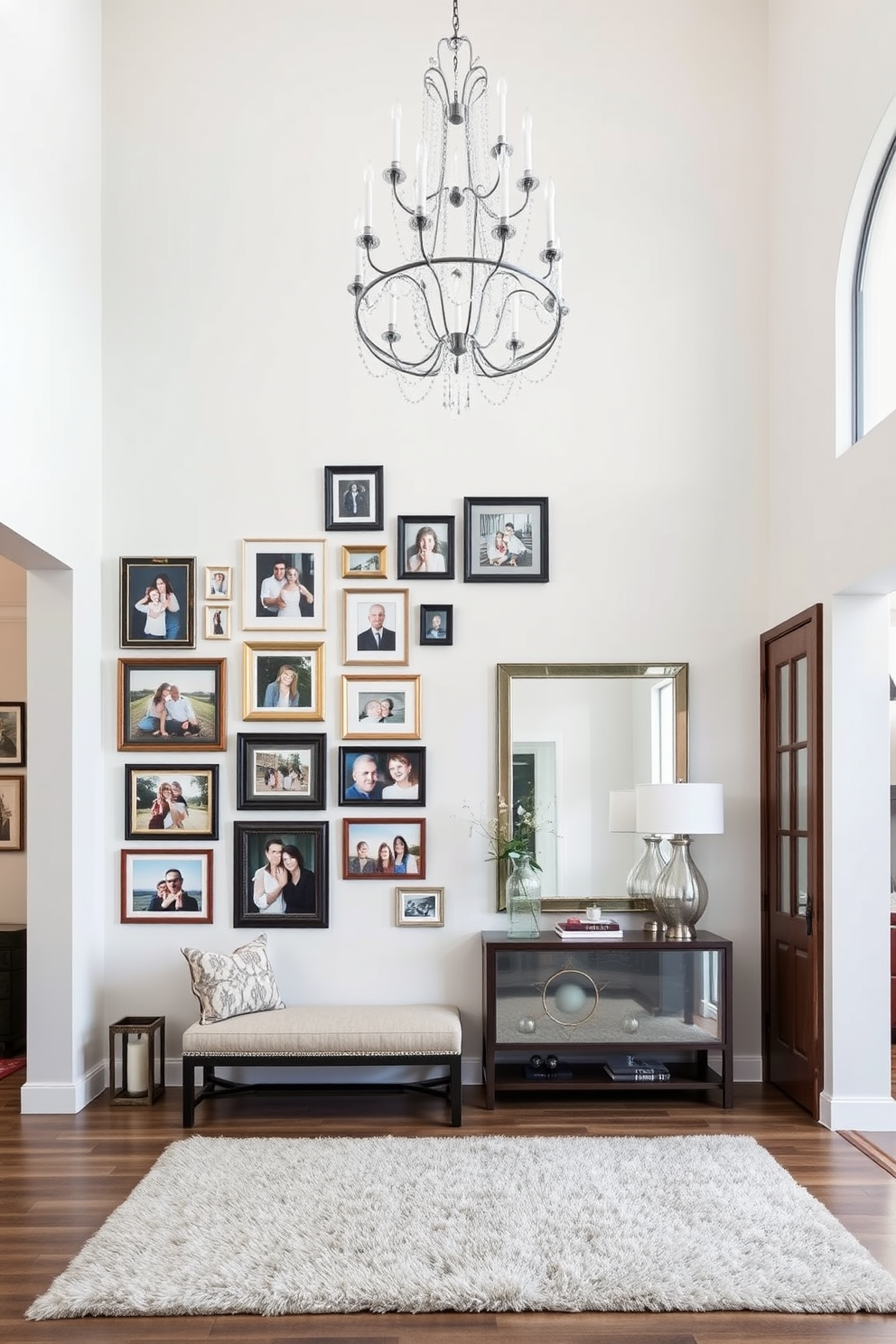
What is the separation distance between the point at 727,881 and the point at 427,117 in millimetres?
4141

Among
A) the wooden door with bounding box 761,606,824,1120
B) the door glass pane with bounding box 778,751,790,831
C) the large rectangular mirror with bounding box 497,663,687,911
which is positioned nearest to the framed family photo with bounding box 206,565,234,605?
the large rectangular mirror with bounding box 497,663,687,911

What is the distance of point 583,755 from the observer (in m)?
5.61

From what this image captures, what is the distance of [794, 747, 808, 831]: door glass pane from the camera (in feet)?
16.7

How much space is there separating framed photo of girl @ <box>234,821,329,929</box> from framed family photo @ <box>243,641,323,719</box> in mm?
589

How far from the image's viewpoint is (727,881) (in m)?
5.61

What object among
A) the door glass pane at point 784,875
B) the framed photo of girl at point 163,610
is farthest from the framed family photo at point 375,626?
the door glass pane at point 784,875

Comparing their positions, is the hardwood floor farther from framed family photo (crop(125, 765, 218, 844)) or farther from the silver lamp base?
framed family photo (crop(125, 765, 218, 844))

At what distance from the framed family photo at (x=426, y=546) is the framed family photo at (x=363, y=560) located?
91mm

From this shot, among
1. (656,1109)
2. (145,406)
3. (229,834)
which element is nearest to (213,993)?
(229,834)

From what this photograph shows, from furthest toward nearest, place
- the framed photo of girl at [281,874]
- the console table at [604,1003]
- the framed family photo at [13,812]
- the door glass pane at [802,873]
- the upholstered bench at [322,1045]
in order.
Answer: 1. the framed family photo at [13,812]
2. the framed photo of girl at [281,874]
3. the console table at [604,1003]
4. the door glass pane at [802,873]
5. the upholstered bench at [322,1045]

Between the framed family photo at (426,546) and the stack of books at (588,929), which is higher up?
the framed family photo at (426,546)

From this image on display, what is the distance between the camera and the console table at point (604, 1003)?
5.16 metres

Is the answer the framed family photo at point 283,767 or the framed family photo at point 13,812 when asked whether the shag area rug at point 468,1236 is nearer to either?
the framed family photo at point 283,767

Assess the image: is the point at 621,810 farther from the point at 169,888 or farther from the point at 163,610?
the point at 163,610
